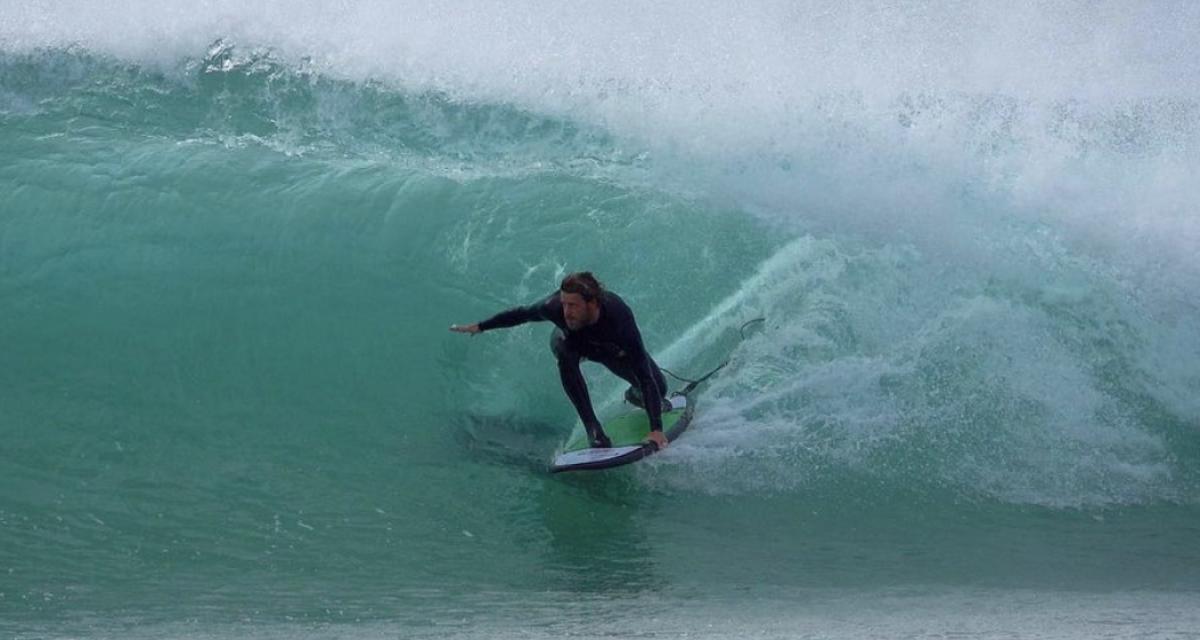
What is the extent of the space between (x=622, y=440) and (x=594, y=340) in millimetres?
623

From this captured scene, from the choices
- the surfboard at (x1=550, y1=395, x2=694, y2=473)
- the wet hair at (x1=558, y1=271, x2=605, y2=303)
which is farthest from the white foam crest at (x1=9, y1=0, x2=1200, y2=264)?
the wet hair at (x1=558, y1=271, x2=605, y2=303)

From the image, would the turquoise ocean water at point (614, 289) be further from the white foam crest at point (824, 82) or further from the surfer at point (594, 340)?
the surfer at point (594, 340)

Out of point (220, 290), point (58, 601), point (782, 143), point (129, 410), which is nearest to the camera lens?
point (58, 601)

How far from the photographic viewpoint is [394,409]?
25.2 ft

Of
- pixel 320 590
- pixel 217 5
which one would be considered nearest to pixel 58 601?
pixel 320 590

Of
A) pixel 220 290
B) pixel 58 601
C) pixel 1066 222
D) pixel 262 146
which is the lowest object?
pixel 58 601

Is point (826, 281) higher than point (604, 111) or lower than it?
lower

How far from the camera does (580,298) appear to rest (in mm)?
6348

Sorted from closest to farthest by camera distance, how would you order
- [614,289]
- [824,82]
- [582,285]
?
[582,285]
[614,289]
[824,82]

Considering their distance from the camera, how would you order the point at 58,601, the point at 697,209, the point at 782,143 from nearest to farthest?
1. the point at 58,601
2. the point at 697,209
3. the point at 782,143

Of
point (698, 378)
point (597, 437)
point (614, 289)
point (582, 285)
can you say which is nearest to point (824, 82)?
point (614, 289)

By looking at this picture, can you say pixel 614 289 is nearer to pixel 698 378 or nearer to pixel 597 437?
pixel 698 378

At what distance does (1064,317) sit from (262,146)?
5.81m

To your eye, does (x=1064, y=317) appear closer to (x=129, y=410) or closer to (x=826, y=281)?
(x=826, y=281)
